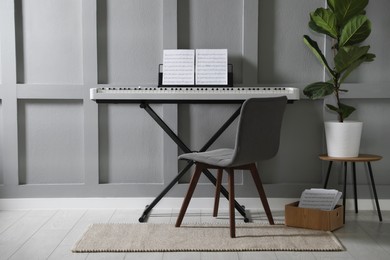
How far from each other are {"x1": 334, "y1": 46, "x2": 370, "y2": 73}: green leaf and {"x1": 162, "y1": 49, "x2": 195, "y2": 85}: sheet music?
1003 millimetres

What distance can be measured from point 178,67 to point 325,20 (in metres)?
1.06

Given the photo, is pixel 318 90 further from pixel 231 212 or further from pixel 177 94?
pixel 231 212

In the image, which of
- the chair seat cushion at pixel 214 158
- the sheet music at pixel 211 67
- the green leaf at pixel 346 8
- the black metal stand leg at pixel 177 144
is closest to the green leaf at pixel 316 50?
the green leaf at pixel 346 8

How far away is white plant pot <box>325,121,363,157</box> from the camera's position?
3.91m

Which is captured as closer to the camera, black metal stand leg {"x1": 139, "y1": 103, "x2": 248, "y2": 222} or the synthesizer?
the synthesizer

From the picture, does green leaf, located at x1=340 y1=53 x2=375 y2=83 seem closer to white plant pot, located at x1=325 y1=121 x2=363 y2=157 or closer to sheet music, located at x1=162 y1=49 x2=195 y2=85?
white plant pot, located at x1=325 y1=121 x2=363 y2=157

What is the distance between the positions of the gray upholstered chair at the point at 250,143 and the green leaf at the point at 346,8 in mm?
820

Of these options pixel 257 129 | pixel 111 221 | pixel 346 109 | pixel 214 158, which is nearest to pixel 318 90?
pixel 346 109

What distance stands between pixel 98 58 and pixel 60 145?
72 cm

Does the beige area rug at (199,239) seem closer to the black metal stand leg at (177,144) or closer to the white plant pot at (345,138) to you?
the black metal stand leg at (177,144)

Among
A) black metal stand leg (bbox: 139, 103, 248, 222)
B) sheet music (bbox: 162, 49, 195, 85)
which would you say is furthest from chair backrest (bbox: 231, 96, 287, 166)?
sheet music (bbox: 162, 49, 195, 85)

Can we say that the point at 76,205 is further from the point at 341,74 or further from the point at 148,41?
the point at 341,74

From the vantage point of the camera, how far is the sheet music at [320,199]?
3.77 meters

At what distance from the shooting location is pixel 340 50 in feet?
12.5
